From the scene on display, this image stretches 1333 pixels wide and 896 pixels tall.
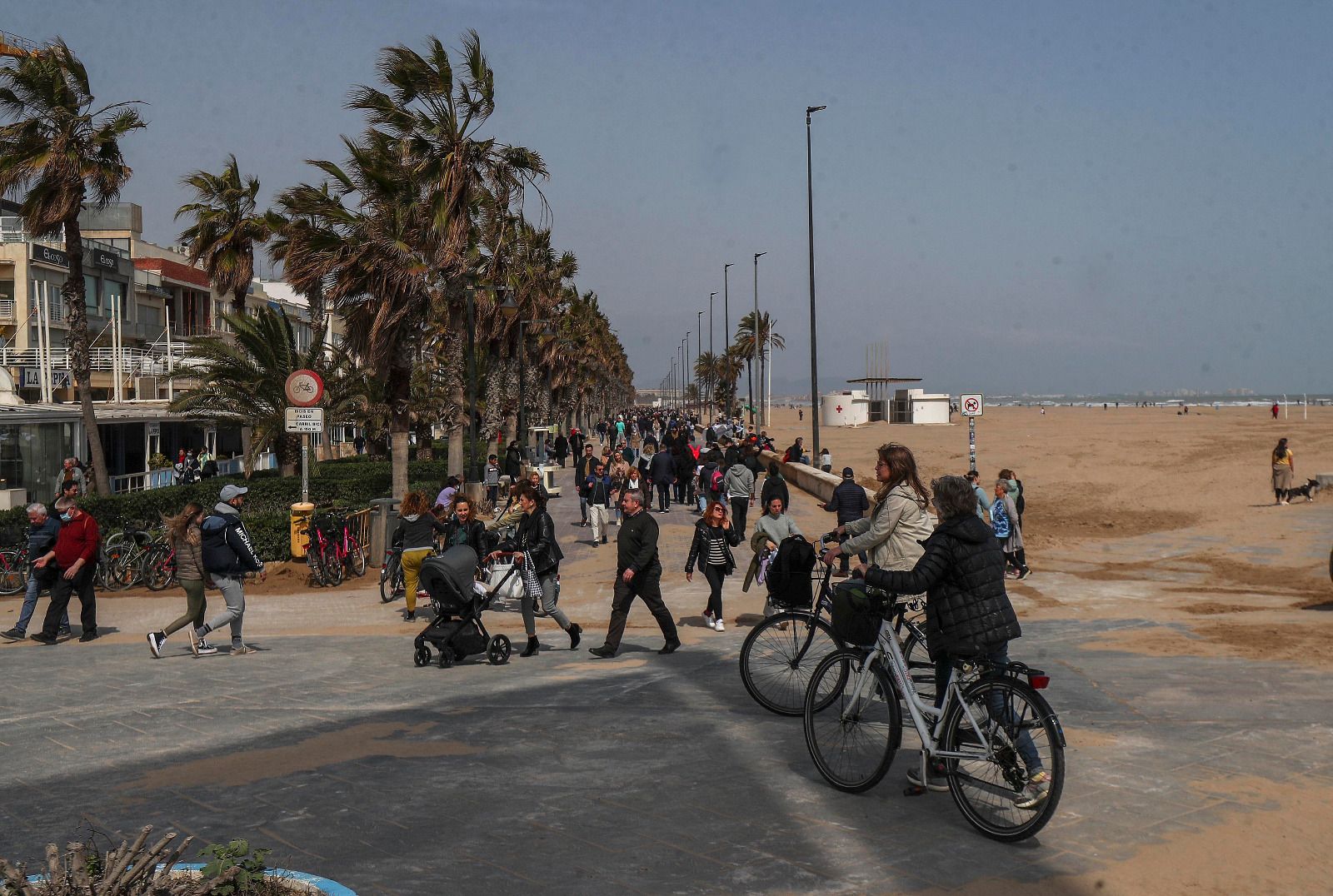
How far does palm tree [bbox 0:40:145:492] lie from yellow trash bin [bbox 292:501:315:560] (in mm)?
9285

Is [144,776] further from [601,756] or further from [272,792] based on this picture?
[601,756]

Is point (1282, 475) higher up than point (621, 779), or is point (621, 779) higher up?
point (1282, 475)

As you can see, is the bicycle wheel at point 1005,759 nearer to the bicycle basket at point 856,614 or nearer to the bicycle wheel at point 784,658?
the bicycle basket at point 856,614

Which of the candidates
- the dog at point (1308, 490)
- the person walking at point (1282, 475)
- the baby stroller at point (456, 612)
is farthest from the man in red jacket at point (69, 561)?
the dog at point (1308, 490)

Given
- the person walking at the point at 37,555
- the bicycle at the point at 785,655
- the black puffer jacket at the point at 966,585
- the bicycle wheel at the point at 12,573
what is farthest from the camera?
the bicycle wheel at the point at 12,573

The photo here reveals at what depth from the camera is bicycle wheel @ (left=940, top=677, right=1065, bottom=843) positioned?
5223mm

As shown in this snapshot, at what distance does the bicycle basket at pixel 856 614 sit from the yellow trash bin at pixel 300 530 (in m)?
13.4

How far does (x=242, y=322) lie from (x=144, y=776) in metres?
23.8

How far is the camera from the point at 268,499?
2623 cm

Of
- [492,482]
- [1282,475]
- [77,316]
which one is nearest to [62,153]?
[77,316]

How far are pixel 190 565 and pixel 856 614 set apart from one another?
811cm

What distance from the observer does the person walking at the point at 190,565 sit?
38.5ft

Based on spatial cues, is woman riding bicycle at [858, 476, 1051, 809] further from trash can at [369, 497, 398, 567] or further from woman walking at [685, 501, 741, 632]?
trash can at [369, 497, 398, 567]

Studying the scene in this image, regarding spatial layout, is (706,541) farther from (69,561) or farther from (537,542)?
(69,561)
